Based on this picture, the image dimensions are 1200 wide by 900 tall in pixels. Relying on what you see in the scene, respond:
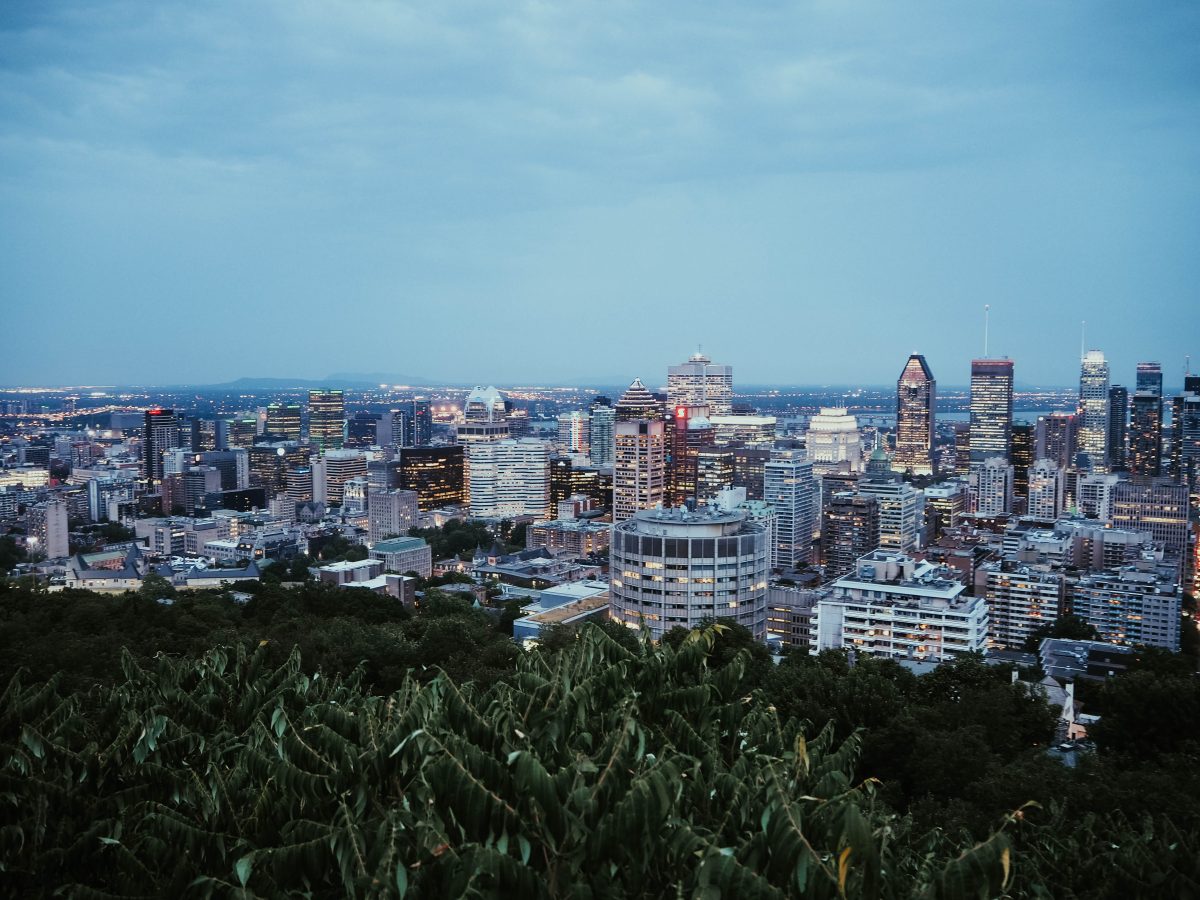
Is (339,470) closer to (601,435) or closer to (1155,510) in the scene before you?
(601,435)

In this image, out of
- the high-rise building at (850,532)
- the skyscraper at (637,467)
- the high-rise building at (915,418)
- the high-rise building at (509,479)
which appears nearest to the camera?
the high-rise building at (850,532)

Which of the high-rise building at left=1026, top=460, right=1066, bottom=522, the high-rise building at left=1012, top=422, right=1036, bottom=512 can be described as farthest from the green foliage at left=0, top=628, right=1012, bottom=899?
the high-rise building at left=1012, top=422, right=1036, bottom=512

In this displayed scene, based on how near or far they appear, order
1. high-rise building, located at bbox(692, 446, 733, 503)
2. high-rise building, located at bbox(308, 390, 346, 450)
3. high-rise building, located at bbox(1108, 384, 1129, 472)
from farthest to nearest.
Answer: high-rise building, located at bbox(308, 390, 346, 450) → high-rise building, located at bbox(1108, 384, 1129, 472) → high-rise building, located at bbox(692, 446, 733, 503)

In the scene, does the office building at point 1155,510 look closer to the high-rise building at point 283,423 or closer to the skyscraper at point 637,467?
the skyscraper at point 637,467

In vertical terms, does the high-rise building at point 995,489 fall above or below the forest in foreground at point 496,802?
below

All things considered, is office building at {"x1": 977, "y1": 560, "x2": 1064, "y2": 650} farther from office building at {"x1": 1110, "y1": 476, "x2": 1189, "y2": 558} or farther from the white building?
office building at {"x1": 1110, "y1": 476, "x2": 1189, "y2": 558}

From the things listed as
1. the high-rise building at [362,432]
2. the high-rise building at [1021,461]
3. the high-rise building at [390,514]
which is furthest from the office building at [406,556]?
the high-rise building at [362,432]
